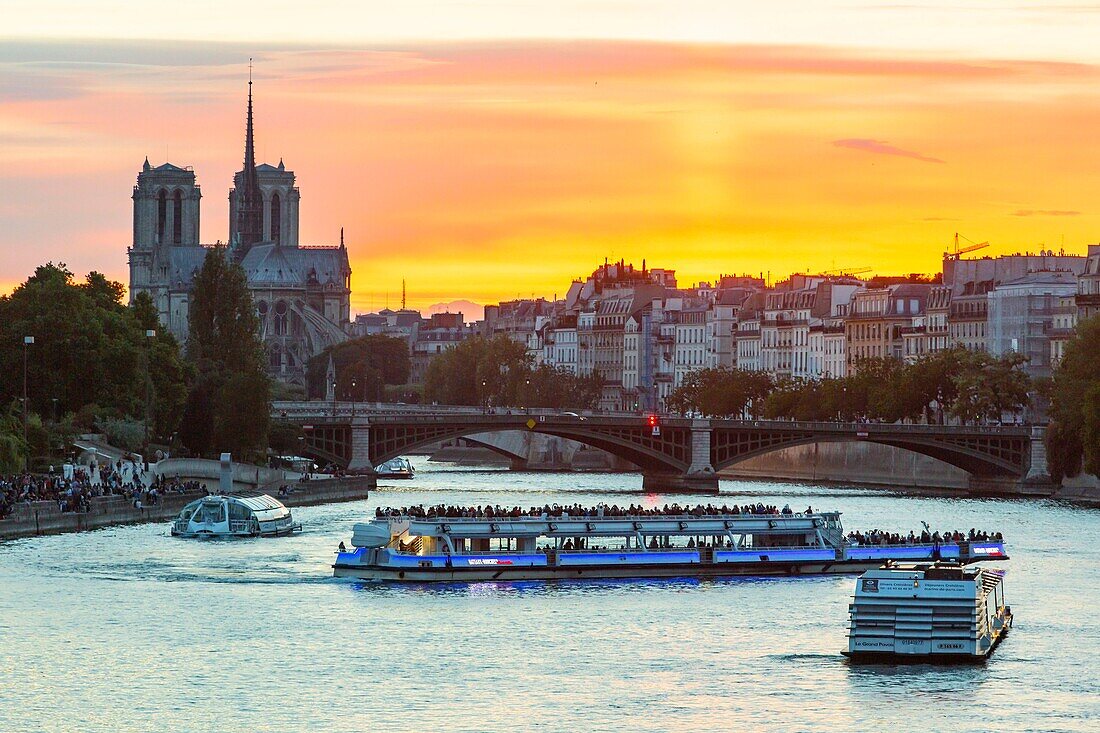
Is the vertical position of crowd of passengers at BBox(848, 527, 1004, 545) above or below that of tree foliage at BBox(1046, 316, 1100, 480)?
below

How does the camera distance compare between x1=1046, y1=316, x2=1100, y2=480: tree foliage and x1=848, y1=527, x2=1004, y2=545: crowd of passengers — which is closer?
x1=848, y1=527, x2=1004, y2=545: crowd of passengers

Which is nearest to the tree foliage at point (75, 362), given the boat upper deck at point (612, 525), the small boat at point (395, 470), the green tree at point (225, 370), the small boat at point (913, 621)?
the green tree at point (225, 370)

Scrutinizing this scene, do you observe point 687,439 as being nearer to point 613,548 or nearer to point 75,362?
point 75,362

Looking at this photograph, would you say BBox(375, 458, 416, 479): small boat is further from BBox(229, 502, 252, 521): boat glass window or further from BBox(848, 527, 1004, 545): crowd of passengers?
BBox(848, 527, 1004, 545): crowd of passengers

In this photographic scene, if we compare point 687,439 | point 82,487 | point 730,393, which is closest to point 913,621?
→ point 82,487

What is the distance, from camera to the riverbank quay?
276 ft

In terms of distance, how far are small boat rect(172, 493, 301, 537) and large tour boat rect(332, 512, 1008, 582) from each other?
50.1 feet

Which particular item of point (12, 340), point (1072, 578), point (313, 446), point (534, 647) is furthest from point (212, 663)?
point (313, 446)

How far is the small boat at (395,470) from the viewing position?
143587mm

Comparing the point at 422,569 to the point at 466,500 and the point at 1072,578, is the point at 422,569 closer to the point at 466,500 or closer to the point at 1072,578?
the point at 1072,578

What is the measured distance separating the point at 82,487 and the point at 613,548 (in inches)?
858

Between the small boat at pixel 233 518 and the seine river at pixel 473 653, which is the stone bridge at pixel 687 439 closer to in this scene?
the small boat at pixel 233 518

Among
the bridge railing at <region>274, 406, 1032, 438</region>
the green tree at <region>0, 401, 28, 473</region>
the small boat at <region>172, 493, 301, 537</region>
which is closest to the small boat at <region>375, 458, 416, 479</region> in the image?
the bridge railing at <region>274, 406, 1032, 438</region>

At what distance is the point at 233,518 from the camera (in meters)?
93.8
